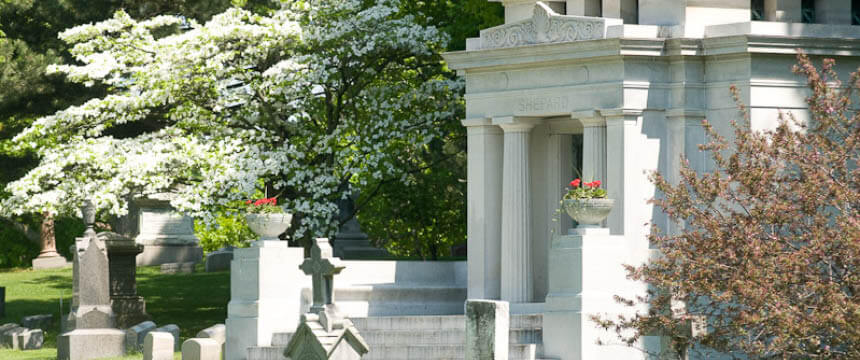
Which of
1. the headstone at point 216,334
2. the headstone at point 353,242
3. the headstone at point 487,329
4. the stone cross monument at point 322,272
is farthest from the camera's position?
the headstone at point 353,242

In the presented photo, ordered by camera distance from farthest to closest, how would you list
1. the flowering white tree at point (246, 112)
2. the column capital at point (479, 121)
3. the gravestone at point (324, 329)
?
the flowering white tree at point (246, 112)
the column capital at point (479, 121)
the gravestone at point (324, 329)

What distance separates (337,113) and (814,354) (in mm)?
14107

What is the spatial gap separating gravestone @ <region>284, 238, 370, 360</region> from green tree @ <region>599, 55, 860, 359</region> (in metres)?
2.51

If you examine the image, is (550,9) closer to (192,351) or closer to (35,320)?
(192,351)

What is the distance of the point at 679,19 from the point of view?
1797cm

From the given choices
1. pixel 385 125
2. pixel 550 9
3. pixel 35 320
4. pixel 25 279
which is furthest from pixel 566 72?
pixel 25 279

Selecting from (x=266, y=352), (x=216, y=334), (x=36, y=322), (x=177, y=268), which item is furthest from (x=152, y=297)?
(x=266, y=352)

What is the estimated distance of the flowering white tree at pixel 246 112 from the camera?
24.0 meters

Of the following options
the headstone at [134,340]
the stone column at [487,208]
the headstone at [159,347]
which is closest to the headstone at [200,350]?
the headstone at [159,347]

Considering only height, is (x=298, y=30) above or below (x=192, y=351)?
above

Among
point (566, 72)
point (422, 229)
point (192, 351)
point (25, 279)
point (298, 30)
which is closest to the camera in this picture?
point (192, 351)

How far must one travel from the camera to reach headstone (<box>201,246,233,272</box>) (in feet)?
115

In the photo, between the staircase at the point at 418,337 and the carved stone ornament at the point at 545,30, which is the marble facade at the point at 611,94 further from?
the staircase at the point at 418,337

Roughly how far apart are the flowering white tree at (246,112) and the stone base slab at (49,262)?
1330 centimetres
